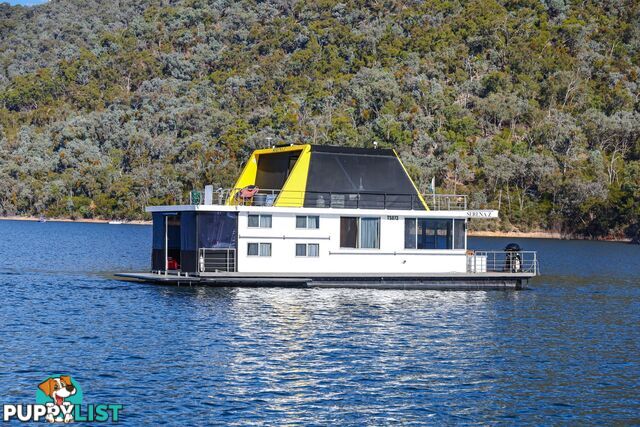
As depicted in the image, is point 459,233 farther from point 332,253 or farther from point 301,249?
point 301,249

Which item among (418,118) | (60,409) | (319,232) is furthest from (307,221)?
(418,118)

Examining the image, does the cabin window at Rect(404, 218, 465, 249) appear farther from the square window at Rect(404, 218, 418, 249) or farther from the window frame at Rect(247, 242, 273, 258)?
the window frame at Rect(247, 242, 273, 258)

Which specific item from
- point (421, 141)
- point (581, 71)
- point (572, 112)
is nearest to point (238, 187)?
point (421, 141)

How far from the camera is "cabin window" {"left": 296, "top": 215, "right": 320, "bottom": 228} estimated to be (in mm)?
42812

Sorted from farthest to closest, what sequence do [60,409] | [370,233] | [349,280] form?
[370,233]
[349,280]
[60,409]

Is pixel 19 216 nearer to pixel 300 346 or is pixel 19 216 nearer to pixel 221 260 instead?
pixel 221 260

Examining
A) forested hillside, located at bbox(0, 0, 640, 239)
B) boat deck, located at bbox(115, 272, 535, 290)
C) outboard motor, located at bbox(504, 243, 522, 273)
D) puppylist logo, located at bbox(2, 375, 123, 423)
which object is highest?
forested hillside, located at bbox(0, 0, 640, 239)

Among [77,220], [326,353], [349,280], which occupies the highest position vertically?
[77,220]

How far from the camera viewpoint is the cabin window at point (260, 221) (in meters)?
42.2

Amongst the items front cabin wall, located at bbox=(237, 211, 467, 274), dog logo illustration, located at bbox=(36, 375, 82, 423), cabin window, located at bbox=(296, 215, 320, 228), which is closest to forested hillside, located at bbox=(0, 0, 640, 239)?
front cabin wall, located at bbox=(237, 211, 467, 274)

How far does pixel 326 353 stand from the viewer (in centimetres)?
2961

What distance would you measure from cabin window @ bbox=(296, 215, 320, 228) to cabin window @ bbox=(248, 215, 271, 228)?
1466 mm

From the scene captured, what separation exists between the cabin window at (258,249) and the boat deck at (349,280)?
45.9 inches

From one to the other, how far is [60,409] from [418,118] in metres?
124
